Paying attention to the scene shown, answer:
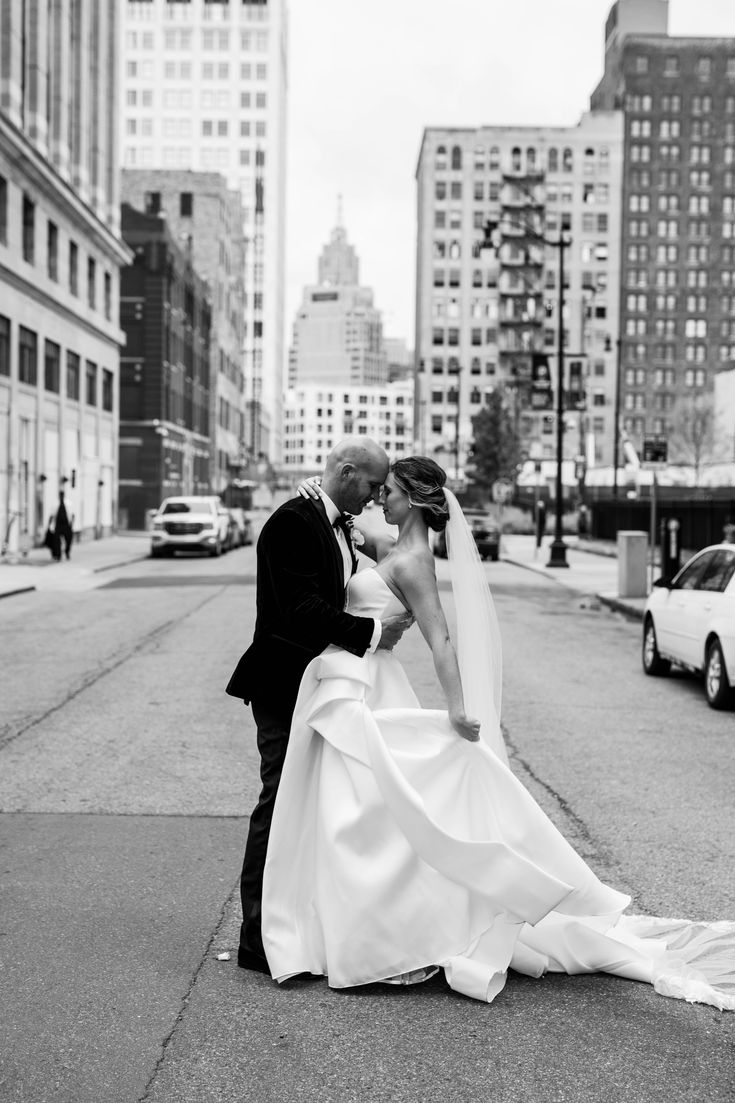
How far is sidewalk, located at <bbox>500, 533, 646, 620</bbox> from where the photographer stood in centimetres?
2305

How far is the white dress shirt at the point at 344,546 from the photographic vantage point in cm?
459

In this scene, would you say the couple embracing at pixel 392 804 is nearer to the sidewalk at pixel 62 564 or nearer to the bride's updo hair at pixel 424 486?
the bride's updo hair at pixel 424 486

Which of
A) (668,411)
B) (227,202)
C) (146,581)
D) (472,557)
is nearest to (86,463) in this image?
(146,581)

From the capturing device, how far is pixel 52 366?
43.8 meters

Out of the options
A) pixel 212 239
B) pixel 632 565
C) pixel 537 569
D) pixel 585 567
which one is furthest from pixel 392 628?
pixel 212 239

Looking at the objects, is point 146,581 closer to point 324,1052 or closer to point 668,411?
point 324,1052

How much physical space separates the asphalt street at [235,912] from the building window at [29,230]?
3033 cm

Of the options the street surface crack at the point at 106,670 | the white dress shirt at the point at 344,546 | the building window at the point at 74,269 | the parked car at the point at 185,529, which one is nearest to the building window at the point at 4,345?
the parked car at the point at 185,529

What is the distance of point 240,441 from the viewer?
121 metres

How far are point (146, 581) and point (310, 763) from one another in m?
23.5

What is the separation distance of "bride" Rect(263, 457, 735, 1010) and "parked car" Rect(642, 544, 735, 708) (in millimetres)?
6889

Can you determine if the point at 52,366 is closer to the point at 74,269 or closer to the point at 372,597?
the point at 74,269

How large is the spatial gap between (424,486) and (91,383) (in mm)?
47770

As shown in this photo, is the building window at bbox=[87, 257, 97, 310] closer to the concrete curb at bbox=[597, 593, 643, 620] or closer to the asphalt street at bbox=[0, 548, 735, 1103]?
the concrete curb at bbox=[597, 593, 643, 620]
